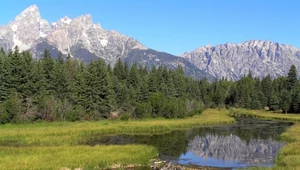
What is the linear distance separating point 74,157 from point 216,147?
1134 inches

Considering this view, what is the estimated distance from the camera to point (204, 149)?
56125 millimetres

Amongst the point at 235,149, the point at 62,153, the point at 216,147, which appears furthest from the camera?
the point at 216,147

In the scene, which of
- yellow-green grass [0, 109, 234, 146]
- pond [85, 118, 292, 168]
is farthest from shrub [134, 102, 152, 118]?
pond [85, 118, 292, 168]

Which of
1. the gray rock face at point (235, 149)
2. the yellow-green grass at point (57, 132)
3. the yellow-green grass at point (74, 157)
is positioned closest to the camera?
the yellow-green grass at point (74, 157)

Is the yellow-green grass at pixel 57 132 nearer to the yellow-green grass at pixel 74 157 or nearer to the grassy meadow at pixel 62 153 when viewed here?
the grassy meadow at pixel 62 153

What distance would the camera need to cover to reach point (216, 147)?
194 ft

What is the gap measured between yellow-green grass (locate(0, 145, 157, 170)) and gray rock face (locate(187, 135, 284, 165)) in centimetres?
1101

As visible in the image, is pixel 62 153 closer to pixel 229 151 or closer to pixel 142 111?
pixel 229 151

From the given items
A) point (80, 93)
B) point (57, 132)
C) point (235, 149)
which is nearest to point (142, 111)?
point (80, 93)

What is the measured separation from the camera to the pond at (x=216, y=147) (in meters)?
45.5

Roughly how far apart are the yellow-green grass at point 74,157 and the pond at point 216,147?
5273 mm

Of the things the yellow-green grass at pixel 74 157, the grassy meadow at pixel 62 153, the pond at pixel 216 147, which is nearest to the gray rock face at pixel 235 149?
the pond at pixel 216 147

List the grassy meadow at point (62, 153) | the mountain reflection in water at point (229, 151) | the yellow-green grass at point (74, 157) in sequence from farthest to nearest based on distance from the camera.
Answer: the mountain reflection in water at point (229, 151)
the grassy meadow at point (62, 153)
the yellow-green grass at point (74, 157)

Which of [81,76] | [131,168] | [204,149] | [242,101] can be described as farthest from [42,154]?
[242,101]
